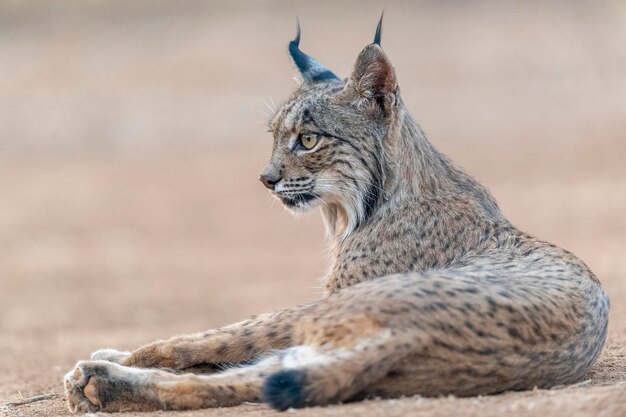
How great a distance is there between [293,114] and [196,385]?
2486mm

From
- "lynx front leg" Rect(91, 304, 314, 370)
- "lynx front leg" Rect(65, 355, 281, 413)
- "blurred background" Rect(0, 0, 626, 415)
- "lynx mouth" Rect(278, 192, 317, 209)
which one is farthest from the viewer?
"blurred background" Rect(0, 0, 626, 415)

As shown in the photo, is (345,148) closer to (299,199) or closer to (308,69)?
(299,199)

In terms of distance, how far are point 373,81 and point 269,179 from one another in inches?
37.2

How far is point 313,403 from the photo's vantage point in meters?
5.83

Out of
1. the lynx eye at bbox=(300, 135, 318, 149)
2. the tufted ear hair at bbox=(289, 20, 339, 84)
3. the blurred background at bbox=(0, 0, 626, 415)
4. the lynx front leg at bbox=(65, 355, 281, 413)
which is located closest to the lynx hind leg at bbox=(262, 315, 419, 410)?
the lynx front leg at bbox=(65, 355, 281, 413)

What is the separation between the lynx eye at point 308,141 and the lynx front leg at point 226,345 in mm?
1525

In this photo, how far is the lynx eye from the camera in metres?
7.96

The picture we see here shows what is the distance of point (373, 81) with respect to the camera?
794 cm

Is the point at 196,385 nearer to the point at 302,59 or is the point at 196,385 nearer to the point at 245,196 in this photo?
the point at 302,59

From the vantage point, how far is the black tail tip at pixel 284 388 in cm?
573

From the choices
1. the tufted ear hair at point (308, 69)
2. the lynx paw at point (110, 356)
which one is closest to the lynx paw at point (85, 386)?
the lynx paw at point (110, 356)

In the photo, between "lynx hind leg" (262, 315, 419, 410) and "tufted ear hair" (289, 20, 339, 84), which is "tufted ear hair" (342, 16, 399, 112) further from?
"lynx hind leg" (262, 315, 419, 410)

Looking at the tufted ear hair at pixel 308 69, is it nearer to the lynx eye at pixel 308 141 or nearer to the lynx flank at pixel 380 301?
the lynx flank at pixel 380 301

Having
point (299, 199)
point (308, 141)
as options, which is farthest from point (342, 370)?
point (308, 141)
